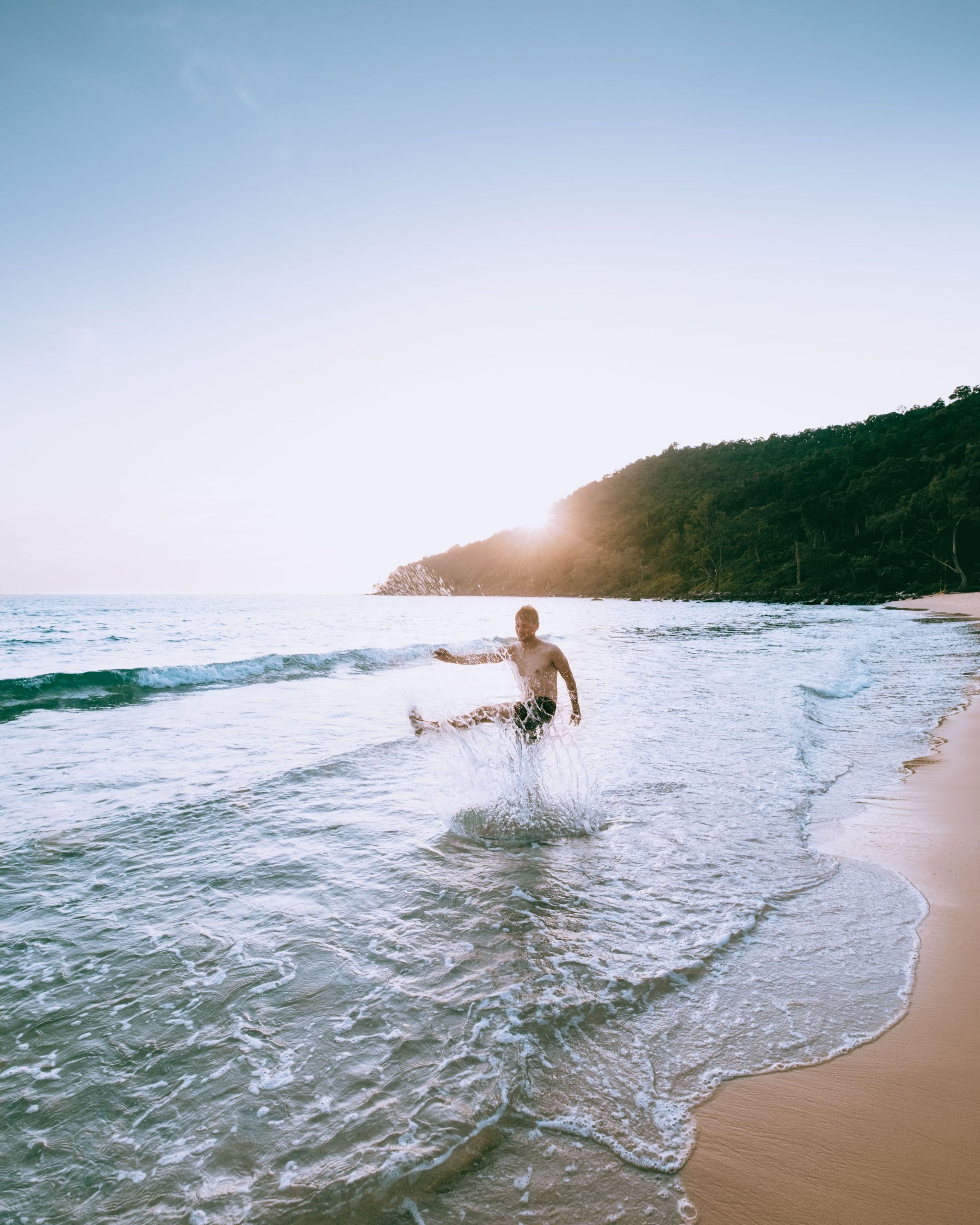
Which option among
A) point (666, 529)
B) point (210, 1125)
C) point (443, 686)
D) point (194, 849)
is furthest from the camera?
point (666, 529)

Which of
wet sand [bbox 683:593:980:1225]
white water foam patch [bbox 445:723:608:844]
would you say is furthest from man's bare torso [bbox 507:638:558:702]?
wet sand [bbox 683:593:980:1225]

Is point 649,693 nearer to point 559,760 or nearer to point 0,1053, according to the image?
point 559,760

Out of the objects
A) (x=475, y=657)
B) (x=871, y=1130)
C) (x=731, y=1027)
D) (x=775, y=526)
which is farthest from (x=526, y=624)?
(x=775, y=526)

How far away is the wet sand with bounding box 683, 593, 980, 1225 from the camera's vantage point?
7.00 feet

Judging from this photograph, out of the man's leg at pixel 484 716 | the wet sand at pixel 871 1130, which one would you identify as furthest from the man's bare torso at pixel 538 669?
the wet sand at pixel 871 1130

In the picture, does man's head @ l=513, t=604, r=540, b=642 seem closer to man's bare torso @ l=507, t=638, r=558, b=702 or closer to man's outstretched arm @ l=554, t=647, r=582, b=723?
man's bare torso @ l=507, t=638, r=558, b=702

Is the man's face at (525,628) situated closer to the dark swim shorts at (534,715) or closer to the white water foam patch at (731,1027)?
the dark swim shorts at (534,715)

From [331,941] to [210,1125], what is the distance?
1.47 m

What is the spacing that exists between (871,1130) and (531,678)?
5075 mm

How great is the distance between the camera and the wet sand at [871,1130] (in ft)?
7.00

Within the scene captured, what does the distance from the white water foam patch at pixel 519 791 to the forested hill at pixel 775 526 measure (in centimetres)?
420

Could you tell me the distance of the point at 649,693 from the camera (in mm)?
14508

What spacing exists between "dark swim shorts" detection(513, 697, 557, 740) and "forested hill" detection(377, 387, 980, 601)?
412 cm

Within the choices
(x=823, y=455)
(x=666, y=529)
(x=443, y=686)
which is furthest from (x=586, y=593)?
(x=443, y=686)
